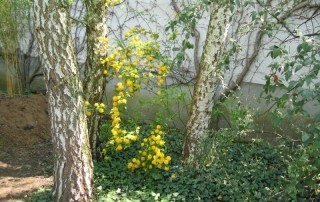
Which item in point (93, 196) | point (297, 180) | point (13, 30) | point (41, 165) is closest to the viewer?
point (297, 180)

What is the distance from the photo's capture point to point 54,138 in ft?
Result: 9.13

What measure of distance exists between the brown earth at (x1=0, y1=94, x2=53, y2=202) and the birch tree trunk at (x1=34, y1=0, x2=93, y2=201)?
62cm

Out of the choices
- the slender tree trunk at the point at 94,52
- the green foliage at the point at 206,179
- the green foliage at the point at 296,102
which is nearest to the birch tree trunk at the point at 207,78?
the green foliage at the point at 206,179

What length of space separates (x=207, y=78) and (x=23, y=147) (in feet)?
8.79

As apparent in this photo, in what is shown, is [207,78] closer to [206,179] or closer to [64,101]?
[206,179]

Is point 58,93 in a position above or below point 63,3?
below

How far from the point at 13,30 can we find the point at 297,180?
4985mm

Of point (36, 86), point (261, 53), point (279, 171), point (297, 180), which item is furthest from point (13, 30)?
point (297, 180)

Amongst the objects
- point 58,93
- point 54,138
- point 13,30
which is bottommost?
point 54,138

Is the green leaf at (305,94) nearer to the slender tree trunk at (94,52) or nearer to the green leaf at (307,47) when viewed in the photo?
the green leaf at (307,47)

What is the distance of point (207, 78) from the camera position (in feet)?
10.4

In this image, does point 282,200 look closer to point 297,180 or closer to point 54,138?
point 297,180

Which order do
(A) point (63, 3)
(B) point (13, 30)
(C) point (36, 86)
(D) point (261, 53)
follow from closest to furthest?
(A) point (63, 3), (D) point (261, 53), (B) point (13, 30), (C) point (36, 86)

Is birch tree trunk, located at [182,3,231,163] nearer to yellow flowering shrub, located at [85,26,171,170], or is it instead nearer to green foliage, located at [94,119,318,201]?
green foliage, located at [94,119,318,201]
